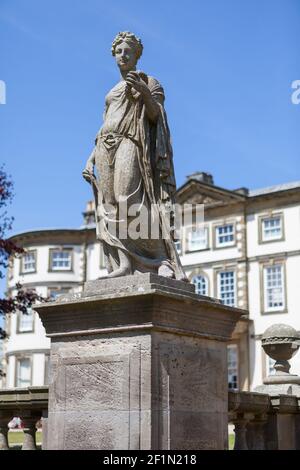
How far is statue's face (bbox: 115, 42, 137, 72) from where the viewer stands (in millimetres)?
6895

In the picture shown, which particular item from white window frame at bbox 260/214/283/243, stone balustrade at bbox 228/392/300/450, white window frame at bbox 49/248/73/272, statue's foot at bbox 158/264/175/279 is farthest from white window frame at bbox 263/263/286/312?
statue's foot at bbox 158/264/175/279

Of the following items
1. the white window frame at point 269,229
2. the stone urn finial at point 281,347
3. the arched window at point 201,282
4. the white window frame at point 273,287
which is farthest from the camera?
the arched window at point 201,282

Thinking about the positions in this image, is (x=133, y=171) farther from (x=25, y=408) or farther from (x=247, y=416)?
(x=247, y=416)

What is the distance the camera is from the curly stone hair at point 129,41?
691 cm

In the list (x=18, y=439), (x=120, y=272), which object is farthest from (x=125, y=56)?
(x=18, y=439)

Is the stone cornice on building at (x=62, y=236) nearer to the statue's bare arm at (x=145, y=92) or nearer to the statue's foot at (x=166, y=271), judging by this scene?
the statue's bare arm at (x=145, y=92)

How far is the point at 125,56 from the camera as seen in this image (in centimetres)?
690

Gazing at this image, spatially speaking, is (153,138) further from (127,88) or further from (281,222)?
(281,222)

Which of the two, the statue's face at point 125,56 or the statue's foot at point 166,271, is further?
the statue's face at point 125,56

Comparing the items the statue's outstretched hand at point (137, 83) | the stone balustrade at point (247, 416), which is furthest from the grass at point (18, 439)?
the statue's outstretched hand at point (137, 83)

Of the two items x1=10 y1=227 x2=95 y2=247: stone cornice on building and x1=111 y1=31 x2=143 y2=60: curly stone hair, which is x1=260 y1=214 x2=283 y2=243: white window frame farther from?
x1=111 y1=31 x2=143 y2=60: curly stone hair

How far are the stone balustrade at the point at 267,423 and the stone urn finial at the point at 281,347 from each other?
518mm

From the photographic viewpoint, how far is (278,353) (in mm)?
8680

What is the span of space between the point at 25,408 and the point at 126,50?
369cm
